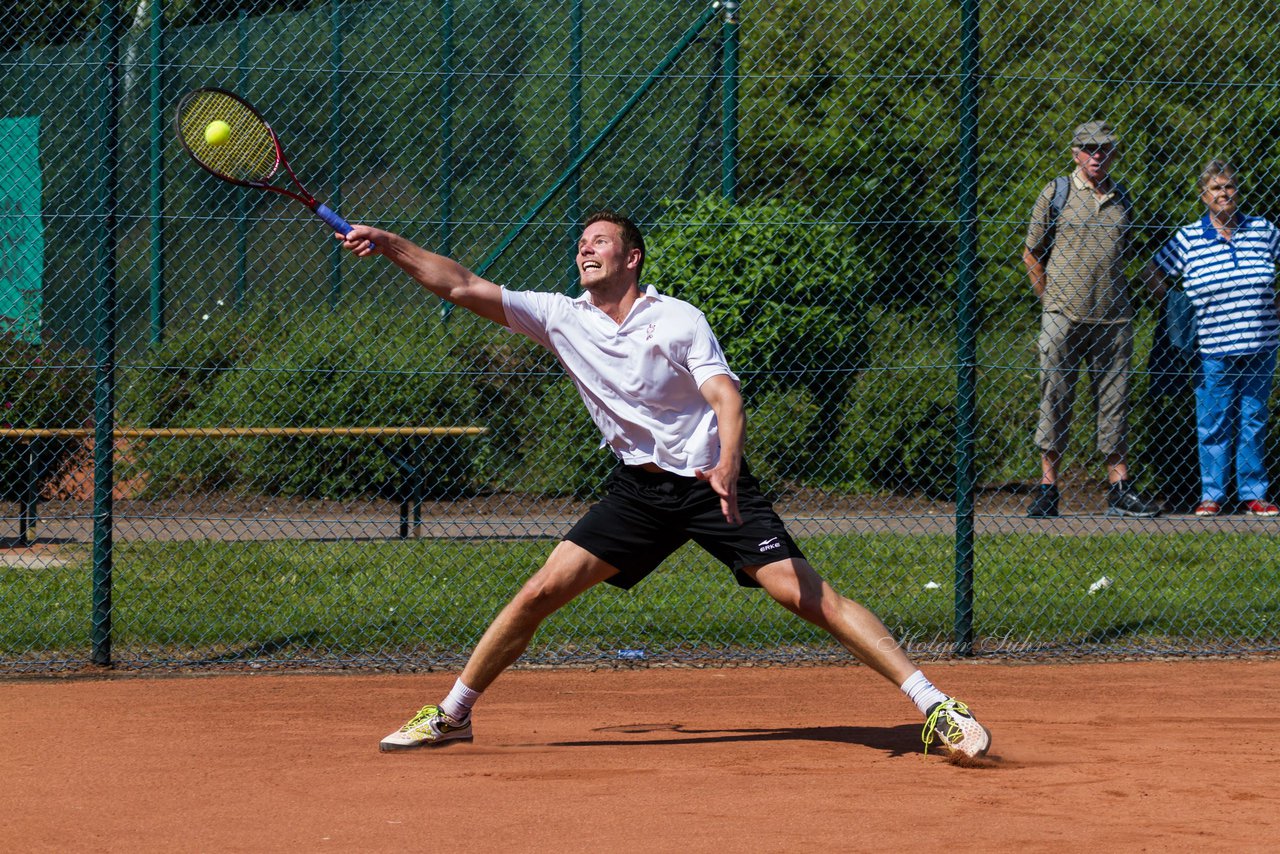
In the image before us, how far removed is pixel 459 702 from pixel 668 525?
943 mm

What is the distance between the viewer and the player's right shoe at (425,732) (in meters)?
5.16

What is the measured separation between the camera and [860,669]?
22.3 ft

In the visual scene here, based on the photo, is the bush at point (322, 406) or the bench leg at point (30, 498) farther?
the bush at point (322, 406)

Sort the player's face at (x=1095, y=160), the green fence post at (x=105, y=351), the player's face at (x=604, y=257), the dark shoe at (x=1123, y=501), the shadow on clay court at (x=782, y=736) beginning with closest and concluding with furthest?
the player's face at (x=604, y=257) → the shadow on clay court at (x=782, y=736) → the green fence post at (x=105, y=351) → the player's face at (x=1095, y=160) → the dark shoe at (x=1123, y=501)

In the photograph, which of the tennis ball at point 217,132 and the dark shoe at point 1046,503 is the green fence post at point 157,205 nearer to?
the tennis ball at point 217,132

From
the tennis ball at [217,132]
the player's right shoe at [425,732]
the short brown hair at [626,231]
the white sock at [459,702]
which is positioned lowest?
the player's right shoe at [425,732]

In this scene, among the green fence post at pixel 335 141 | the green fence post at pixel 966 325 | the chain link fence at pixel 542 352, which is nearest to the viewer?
the green fence post at pixel 966 325

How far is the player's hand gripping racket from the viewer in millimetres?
5668

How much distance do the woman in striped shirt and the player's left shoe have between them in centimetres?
436

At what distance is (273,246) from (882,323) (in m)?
4.64

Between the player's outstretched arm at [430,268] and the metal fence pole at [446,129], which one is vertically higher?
the metal fence pole at [446,129]

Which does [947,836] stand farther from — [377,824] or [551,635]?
[551,635]

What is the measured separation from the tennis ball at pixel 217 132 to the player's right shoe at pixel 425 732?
2.26 m

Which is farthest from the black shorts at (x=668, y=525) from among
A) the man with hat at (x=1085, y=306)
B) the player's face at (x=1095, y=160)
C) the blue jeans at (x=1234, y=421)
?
the blue jeans at (x=1234, y=421)
